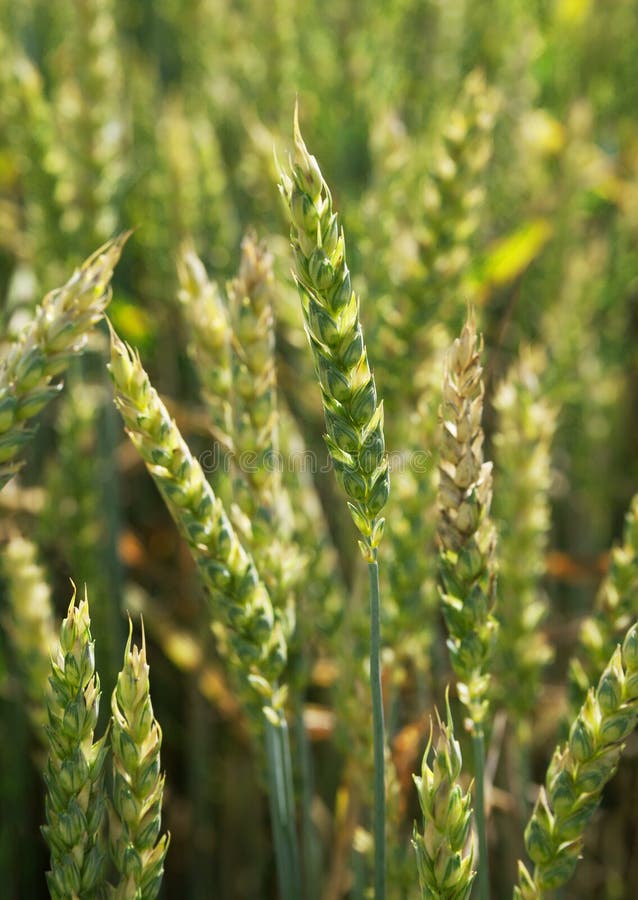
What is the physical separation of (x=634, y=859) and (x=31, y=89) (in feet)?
3.93

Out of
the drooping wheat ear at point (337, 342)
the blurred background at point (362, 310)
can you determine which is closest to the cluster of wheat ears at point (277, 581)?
the drooping wheat ear at point (337, 342)

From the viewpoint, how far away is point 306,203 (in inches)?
20.8

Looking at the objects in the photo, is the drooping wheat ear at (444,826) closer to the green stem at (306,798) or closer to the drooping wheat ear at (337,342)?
the drooping wheat ear at (337,342)

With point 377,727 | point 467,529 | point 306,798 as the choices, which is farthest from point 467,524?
point 306,798

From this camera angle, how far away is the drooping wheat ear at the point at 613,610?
2.32 ft

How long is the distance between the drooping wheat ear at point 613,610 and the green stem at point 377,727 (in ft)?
0.68

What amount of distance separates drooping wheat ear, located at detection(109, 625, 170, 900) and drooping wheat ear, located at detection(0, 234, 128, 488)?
0.55 ft

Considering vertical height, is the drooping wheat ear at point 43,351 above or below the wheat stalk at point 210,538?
above

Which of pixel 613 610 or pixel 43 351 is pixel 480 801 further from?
pixel 43 351

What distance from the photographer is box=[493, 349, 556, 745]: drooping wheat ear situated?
841 millimetres

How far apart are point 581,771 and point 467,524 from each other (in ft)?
0.54

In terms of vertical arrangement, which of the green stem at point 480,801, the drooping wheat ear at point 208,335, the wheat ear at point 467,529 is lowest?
the green stem at point 480,801

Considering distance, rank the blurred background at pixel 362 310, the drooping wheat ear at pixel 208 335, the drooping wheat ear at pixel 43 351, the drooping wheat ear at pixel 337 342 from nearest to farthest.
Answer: the drooping wheat ear at pixel 337 342 → the drooping wheat ear at pixel 43 351 → the drooping wheat ear at pixel 208 335 → the blurred background at pixel 362 310

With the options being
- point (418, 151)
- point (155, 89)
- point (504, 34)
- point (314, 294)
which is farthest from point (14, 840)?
point (504, 34)
